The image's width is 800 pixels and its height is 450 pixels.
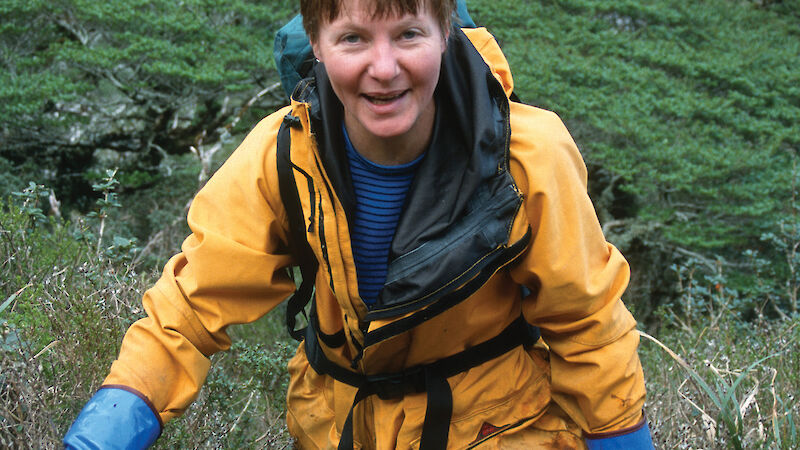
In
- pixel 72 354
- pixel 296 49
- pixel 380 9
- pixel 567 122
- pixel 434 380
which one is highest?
pixel 380 9

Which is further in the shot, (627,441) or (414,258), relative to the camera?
(627,441)

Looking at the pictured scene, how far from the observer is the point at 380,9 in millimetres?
1729

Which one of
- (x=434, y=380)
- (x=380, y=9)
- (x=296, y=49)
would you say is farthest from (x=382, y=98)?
(x=434, y=380)

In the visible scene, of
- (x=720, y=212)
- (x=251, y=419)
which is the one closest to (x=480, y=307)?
(x=251, y=419)

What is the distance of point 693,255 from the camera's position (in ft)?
18.2

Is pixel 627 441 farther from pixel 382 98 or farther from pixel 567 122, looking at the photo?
pixel 567 122

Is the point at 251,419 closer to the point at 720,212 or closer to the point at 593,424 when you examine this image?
the point at 593,424

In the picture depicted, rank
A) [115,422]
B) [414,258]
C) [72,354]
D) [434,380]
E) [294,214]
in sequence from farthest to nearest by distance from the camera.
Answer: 1. [72,354]
2. [434,380]
3. [294,214]
4. [414,258]
5. [115,422]

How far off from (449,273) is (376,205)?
33 cm

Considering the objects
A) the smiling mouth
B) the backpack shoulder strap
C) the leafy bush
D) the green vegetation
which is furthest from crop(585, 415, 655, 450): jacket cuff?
the green vegetation

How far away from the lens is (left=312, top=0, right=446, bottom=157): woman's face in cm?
176

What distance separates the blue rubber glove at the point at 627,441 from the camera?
197cm

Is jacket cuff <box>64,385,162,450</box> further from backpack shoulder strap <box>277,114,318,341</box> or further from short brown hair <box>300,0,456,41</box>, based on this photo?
short brown hair <box>300,0,456,41</box>

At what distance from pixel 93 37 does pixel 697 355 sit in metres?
4.98
